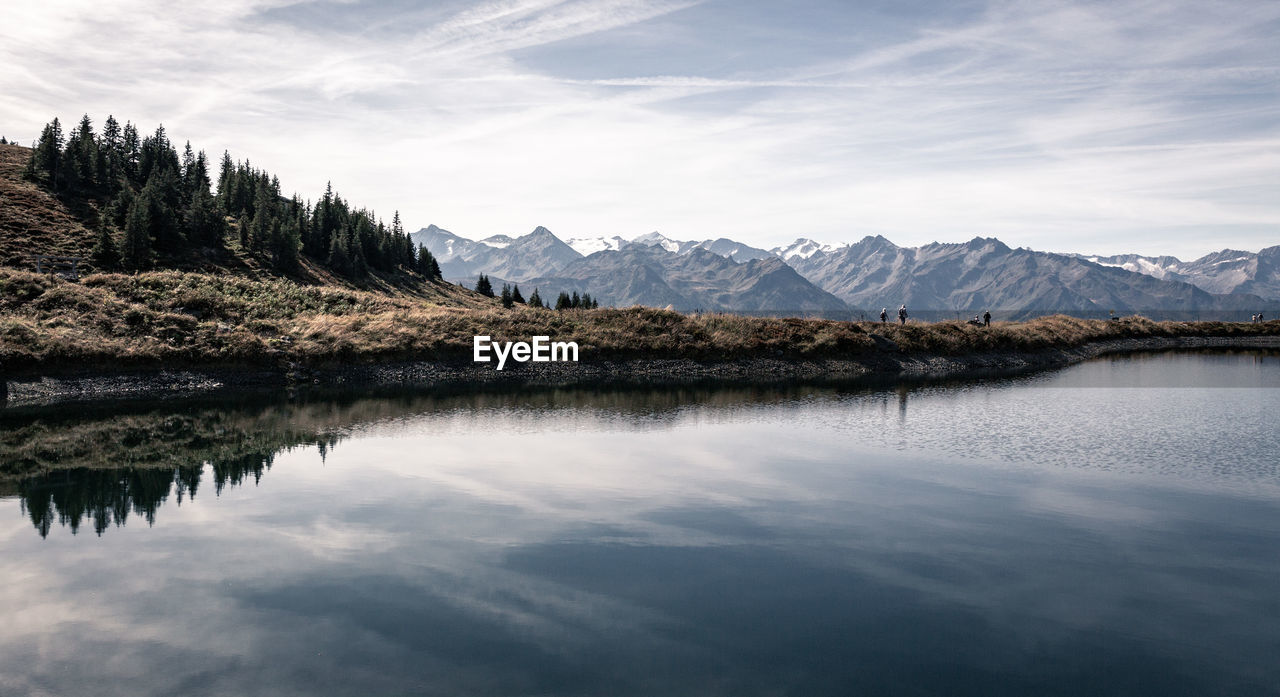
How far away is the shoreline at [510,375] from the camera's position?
2370 inches

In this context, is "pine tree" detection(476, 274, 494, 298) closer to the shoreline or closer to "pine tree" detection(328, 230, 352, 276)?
"pine tree" detection(328, 230, 352, 276)

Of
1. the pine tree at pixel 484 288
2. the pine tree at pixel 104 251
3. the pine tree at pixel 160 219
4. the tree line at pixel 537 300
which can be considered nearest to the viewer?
the pine tree at pixel 104 251

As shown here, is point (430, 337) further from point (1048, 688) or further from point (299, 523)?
point (1048, 688)

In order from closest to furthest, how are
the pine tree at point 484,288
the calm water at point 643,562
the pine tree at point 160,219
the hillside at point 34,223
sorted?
the calm water at point 643,562 → the hillside at point 34,223 → the pine tree at point 160,219 → the pine tree at point 484,288

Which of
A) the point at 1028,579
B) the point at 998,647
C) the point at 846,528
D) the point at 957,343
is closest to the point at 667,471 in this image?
the point at 846,528

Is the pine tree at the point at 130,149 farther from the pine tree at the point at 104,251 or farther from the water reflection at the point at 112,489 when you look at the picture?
the water reflection at the point at 112,489

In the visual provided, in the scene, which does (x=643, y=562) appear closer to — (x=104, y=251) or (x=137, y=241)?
(x=137, y=241)

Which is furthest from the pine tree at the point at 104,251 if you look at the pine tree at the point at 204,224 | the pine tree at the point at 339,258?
the pine tree at the point at 339,258

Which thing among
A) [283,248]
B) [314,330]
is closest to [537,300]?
[283,248]

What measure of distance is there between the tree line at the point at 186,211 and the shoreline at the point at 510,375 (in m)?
36.8

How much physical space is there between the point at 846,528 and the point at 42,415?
53.6 meters

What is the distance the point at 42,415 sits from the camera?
5072cm

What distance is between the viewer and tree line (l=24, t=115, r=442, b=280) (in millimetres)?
100688

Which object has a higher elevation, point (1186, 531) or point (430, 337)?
point (430, 337)
